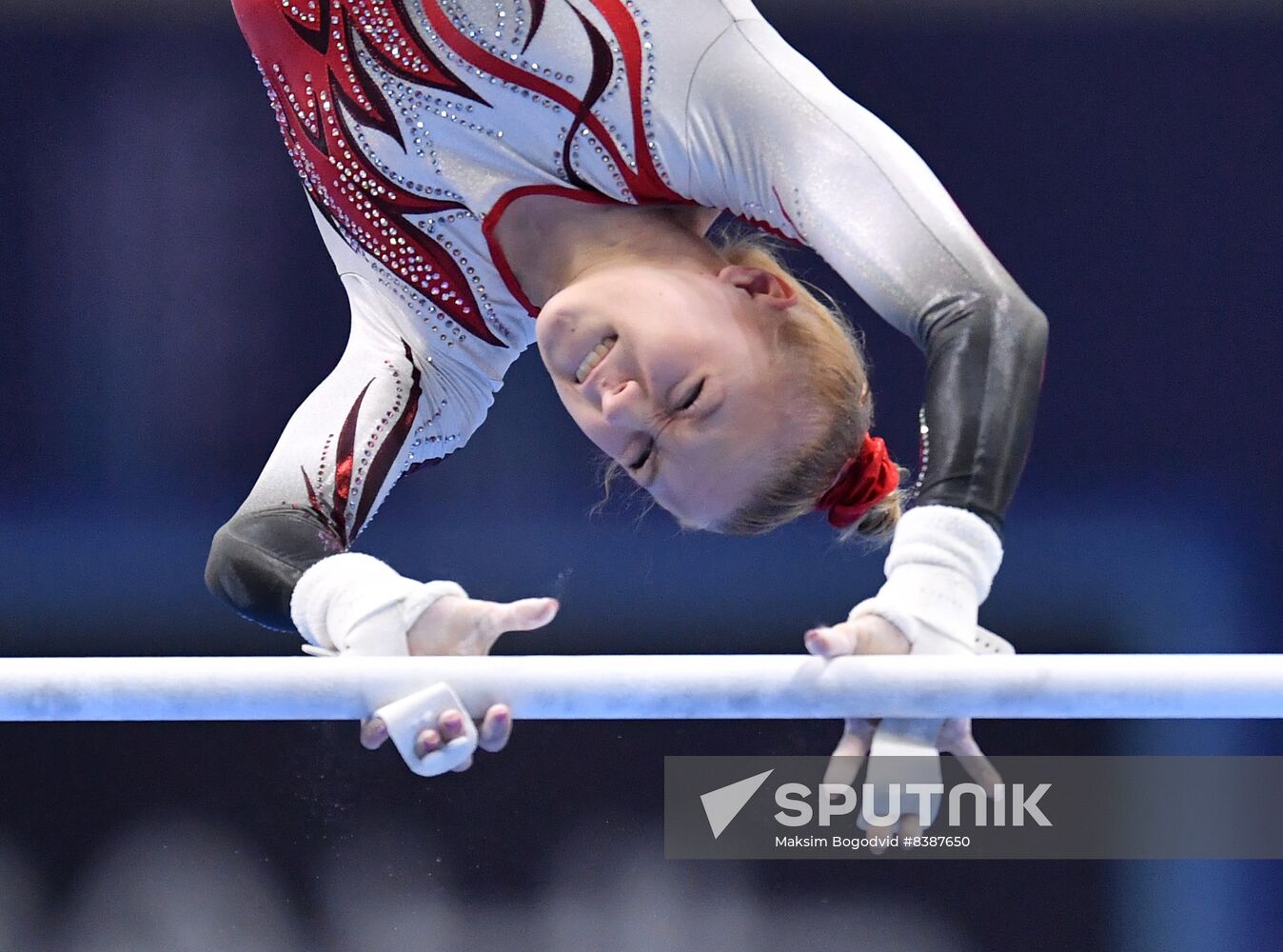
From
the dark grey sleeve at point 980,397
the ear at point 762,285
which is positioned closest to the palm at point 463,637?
the dark grey sleeve at point 980,397

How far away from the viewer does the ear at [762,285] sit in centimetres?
144

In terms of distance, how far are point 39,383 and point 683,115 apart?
60.2 inches

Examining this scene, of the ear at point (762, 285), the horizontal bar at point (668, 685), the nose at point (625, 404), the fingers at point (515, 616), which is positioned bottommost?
the horizontal bar at point (668, 685)

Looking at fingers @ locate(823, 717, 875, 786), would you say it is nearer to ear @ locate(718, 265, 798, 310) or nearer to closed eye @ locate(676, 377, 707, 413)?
closed eye @ locate(676, 377, 707, 413)

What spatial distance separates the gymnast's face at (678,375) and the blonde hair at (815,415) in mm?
17

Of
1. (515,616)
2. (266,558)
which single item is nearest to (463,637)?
(515,616)

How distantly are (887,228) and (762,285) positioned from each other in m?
0.22

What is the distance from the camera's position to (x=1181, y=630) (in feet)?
7.81

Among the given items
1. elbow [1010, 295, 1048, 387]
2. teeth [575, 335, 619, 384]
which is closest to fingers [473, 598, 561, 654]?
teeth [575, 335, 619, 384]

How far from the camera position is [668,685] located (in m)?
1.09

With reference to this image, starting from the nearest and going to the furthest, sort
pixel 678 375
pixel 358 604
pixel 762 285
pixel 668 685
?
pixel 668 685 < pixel 358 604 < pixel 678 375 < pixel 762 285

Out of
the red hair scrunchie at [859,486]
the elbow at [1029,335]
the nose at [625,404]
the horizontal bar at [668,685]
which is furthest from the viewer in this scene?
the red hair scrunchie at [859,486]

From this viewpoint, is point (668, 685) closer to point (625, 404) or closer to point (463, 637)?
point (463, 637)

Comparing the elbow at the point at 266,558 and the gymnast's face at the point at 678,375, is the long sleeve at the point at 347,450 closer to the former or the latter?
the elbow at the point at 266,558
